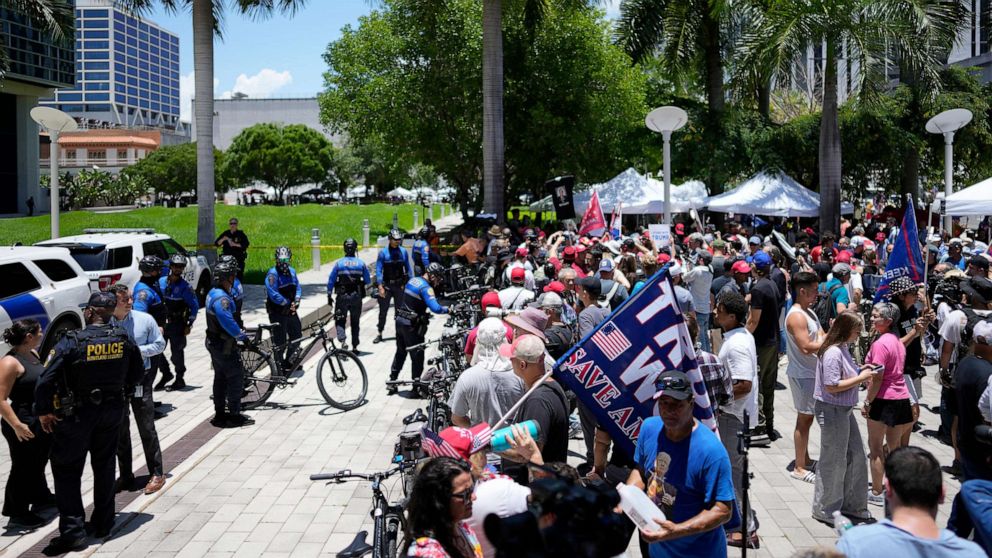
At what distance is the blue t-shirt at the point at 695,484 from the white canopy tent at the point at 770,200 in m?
21.2

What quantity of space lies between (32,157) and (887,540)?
2937 inches

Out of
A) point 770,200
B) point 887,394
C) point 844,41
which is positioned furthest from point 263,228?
point 887,394

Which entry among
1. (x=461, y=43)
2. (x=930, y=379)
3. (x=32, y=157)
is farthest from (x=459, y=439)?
(x=32, y=157)

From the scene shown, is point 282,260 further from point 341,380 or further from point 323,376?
point 341,380

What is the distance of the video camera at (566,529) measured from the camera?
2439mm

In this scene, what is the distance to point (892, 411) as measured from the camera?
704cm

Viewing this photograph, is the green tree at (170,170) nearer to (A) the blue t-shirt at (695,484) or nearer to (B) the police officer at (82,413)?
(B) the police officer at (82,413)

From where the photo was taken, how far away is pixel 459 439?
444 cm

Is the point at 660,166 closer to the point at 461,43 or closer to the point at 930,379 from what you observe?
the point at 461,43

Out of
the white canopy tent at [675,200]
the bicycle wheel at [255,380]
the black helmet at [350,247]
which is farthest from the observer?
the white canopy tent at [675,200]

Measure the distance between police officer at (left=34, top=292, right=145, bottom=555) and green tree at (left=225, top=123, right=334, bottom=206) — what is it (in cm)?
9423

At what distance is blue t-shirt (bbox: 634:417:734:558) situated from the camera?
162 inches

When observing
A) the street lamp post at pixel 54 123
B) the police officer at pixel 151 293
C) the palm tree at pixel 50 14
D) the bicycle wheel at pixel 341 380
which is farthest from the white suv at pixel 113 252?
the palm tree at pixel 50 14

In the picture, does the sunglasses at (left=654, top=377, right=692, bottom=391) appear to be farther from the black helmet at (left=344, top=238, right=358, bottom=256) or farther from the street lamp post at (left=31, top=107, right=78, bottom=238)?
the street lamp post at (left=31, top=107, right=78, bottom=238)
